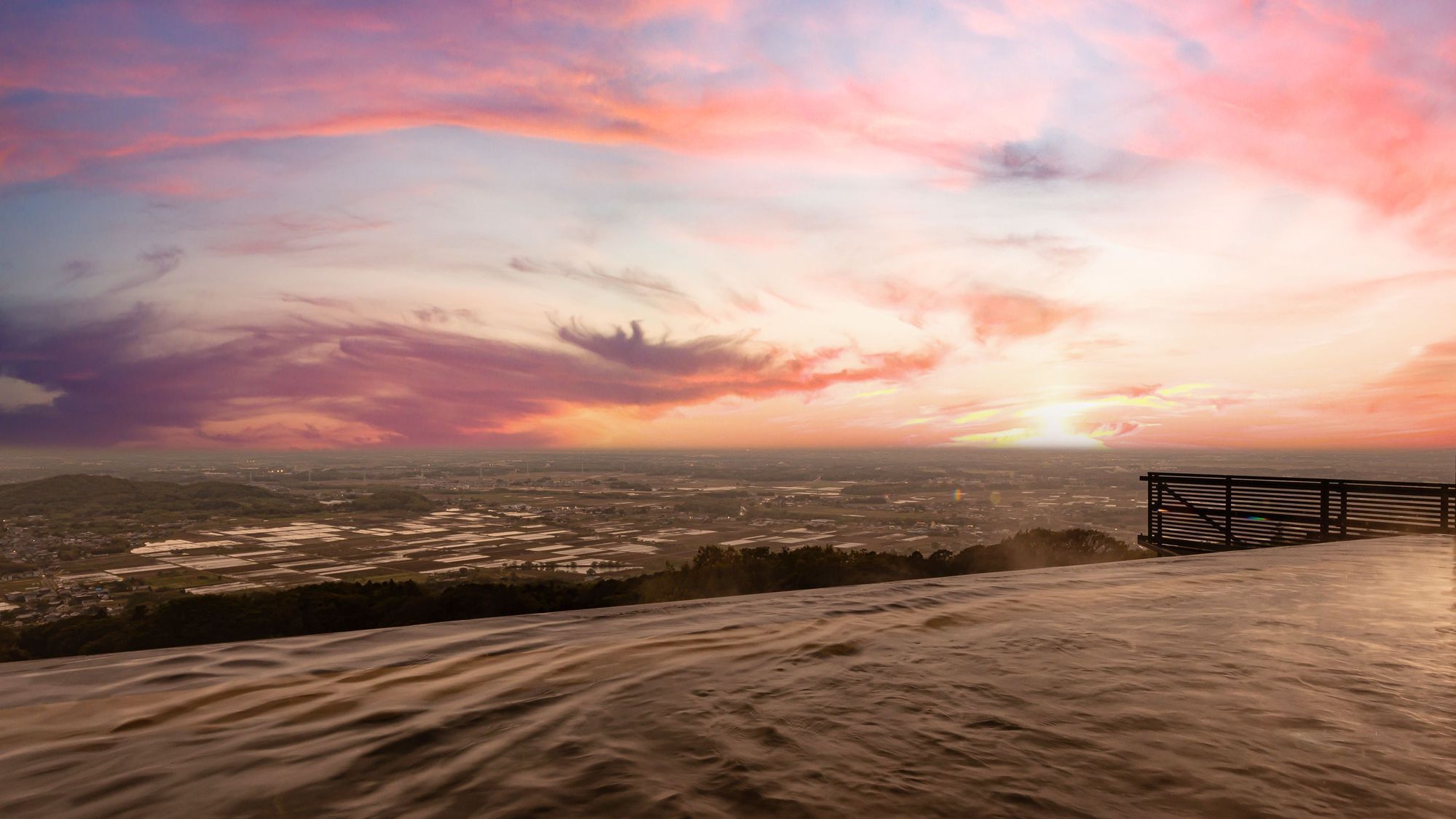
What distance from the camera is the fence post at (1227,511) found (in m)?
16.7

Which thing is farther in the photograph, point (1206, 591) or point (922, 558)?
point (922, 558)

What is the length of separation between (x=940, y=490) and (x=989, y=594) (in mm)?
97054

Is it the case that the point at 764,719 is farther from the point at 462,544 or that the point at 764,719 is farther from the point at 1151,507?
the point at 462,544

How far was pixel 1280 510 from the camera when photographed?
1630 cm

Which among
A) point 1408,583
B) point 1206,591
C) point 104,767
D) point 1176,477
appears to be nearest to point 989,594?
point 1206,591

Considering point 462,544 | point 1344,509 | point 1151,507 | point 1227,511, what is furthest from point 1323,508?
point 462,544

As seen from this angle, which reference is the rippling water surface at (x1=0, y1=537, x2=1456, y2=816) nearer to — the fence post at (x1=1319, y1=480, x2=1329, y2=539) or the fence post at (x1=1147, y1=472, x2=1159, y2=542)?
Answer: the fence post at (x1=1319, y1=480, x2=1329, y2=539)

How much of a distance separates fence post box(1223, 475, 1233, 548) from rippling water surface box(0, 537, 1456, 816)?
42.8 ft

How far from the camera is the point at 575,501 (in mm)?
91250

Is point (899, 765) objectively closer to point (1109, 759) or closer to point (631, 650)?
point (1109, 759)

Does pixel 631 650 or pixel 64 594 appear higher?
pixel 631 650

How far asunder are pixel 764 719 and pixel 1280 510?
18.0m

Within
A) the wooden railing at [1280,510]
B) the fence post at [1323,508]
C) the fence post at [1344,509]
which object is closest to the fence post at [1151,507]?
the wooden railing at [1280,510]

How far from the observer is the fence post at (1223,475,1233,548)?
16672 mm
